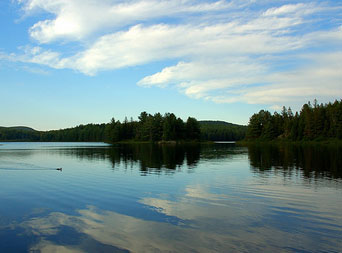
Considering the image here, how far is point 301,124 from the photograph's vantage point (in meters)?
150

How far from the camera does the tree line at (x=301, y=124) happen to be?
13538 cm

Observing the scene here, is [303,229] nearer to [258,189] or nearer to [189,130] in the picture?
[258,189]

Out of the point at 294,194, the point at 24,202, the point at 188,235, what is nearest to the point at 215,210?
the point at 188,235

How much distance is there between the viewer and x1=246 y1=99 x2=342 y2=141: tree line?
135 metres

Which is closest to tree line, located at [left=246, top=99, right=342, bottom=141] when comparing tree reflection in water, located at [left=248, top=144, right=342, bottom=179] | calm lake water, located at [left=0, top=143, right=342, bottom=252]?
tree reflection in water, located at [left=248, top=144, right=342, bottom=179]

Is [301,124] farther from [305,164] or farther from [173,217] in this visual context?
[173,217]

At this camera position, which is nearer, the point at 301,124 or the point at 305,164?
the point at 305,164

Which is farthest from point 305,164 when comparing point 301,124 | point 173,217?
point 301,124

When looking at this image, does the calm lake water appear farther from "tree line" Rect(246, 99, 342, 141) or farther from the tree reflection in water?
"tree line" Rect(246, 99, 342, 141)

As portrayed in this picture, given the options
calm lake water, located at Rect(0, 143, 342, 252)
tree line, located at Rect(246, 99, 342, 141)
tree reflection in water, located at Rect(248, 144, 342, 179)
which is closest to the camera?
calm lake water, located at Rect(0, 143, 342, 252)

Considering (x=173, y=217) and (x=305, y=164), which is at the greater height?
(x=305, y=164)

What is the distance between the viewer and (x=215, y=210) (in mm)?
17500

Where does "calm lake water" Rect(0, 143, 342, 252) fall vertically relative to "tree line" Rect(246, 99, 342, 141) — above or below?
below

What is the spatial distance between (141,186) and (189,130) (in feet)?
557
